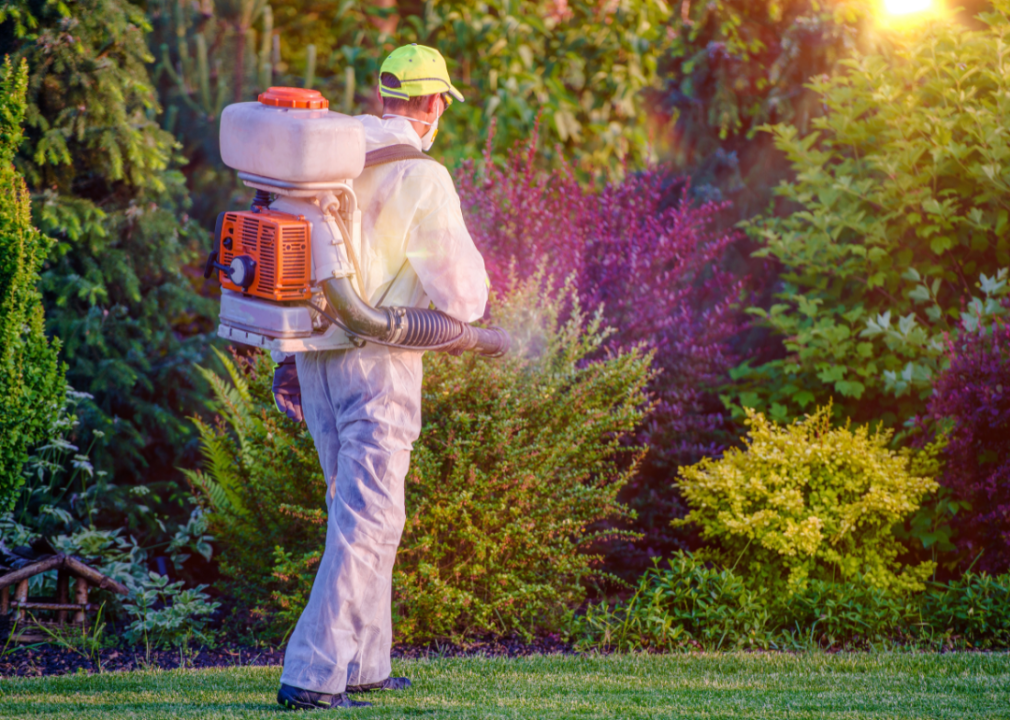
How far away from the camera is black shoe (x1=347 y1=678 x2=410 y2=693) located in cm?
339

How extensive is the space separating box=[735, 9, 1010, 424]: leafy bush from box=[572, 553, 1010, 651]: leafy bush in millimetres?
1261

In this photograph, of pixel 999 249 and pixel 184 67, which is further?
pixel 184 67

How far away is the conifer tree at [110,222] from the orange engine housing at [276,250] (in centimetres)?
274

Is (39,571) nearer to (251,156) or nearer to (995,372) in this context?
(251,156)

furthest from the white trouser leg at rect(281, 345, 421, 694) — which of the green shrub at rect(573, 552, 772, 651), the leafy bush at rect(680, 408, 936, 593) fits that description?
the leafy bush at rect(680, 408, 936, 593)

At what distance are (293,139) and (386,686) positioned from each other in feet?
6.20

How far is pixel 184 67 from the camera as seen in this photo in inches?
315

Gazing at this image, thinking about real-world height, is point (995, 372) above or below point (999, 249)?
below

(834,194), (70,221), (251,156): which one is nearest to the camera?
(251,156)

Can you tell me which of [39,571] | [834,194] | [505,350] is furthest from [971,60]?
[39,571]

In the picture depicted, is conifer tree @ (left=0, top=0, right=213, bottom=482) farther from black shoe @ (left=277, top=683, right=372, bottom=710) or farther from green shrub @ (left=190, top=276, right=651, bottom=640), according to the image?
black shoe @ (left=277, top=683, right=372, bottom=710)

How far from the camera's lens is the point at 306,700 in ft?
10.3

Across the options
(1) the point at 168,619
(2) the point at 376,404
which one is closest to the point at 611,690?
(2) the point at 376,404

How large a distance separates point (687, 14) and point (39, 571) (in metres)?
6.36
